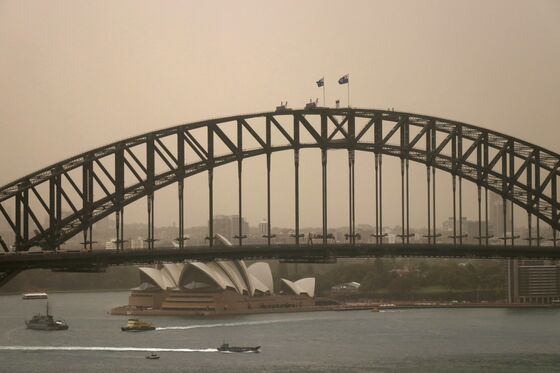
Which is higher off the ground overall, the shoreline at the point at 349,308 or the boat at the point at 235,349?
the shoreline at the point at 349,308

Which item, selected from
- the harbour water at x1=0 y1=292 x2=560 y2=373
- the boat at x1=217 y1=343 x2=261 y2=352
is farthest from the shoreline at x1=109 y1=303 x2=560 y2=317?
the boat at x1=217 y1=343 x2=261 y2=352

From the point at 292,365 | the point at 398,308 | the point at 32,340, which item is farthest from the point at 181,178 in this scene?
the point at 398,308

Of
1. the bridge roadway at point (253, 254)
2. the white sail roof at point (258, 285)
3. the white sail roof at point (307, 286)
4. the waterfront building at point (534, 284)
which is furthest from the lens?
the waterfront building at point (534, 284)

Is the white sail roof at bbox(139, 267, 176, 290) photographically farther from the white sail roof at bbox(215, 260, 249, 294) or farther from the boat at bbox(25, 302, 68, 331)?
the boat at bbox(25, 302, 68, 331)

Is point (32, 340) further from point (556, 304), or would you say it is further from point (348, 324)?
point (556, 304)

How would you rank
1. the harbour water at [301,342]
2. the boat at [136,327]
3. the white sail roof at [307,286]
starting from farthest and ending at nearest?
the white sail roof at [307,286] < the boat at [136,327] < the harbour water at [301,342]

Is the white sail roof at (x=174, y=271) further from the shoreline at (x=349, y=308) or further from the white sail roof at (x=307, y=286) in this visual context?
the white sail roof at (x=307, y=286)

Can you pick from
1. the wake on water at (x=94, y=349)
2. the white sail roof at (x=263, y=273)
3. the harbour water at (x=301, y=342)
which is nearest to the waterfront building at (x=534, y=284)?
the harbour water at (x=301, y=342)

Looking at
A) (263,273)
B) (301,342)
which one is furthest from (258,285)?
(301,342)
